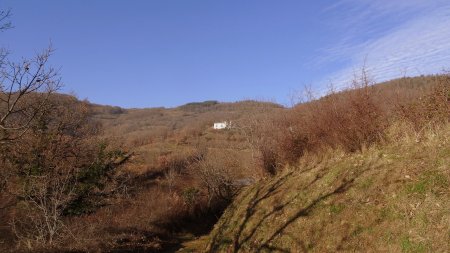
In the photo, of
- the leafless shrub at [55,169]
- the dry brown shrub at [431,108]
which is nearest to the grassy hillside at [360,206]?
the dry brown shrub at [431,108]

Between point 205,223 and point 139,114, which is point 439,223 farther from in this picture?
point 139,114

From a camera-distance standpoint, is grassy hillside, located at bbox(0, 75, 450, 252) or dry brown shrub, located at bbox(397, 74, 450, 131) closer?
grassy hillside, located at bbox(0, 75, 450, 252)

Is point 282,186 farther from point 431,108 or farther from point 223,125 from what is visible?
point 223,125

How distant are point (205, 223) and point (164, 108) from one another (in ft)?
329

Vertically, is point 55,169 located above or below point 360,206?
above

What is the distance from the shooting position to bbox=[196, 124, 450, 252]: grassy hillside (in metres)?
7.02

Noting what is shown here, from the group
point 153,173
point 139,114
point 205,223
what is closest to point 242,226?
point 205,223

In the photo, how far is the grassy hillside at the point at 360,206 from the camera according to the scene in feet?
23.0

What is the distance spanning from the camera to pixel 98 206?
733 inches

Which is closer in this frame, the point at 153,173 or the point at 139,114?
the point at 153,173

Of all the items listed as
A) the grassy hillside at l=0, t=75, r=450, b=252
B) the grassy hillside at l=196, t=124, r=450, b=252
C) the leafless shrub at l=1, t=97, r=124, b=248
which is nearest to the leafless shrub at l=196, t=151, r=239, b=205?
the grassy hillside at l=0, t=75, r=450, b=252

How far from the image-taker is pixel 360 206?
8.45 metres

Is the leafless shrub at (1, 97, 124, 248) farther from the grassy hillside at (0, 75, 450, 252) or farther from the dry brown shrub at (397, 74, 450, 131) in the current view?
the dry brown shrub at (397, 74, 450, 131)

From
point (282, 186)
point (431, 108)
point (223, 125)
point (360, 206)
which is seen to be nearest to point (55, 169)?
point (282, 186)
